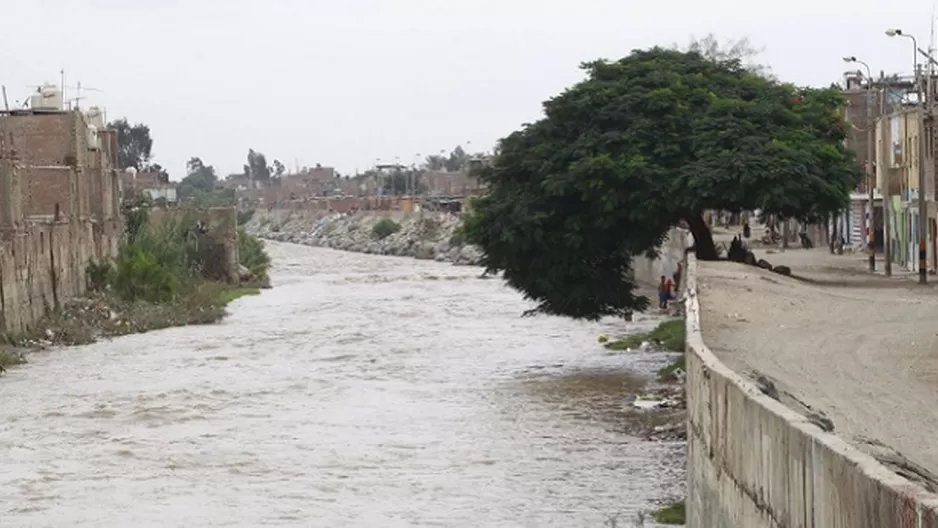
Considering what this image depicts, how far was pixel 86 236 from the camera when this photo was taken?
178 feet

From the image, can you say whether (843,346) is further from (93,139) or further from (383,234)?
(383,234)

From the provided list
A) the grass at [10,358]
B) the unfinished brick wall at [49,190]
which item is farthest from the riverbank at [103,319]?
the unfinished brick wall at [49,190]

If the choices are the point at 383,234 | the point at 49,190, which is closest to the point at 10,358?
the point at 49,190

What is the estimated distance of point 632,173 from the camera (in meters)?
32.1

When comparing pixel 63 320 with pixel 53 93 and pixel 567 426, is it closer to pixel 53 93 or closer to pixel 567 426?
pixel 53 93

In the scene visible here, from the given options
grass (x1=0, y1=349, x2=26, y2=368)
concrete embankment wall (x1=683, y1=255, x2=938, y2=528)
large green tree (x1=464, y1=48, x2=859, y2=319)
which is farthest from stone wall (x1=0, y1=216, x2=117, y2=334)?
concrete embankment wall (x1=683, y1=255, x2=938, y2=528)

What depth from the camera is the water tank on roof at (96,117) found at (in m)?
64.5

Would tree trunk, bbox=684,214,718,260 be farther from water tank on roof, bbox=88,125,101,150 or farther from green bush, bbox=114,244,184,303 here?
water tank on roof, bbox=88,125,101,150

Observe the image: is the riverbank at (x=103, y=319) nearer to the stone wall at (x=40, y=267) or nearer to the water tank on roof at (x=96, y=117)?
the stone wall at (x=40, y=267)

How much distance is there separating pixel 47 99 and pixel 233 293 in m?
12.8

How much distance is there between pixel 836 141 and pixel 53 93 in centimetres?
3249

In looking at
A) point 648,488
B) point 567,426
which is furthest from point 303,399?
point 648,488

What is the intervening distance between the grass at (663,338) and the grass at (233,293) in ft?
74.3

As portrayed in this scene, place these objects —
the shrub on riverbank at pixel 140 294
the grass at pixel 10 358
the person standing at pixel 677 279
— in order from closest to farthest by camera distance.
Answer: the grass at pixel 10 358, the shrub on riverbank at pixel 140 294, the person standing at pixel 677 279
